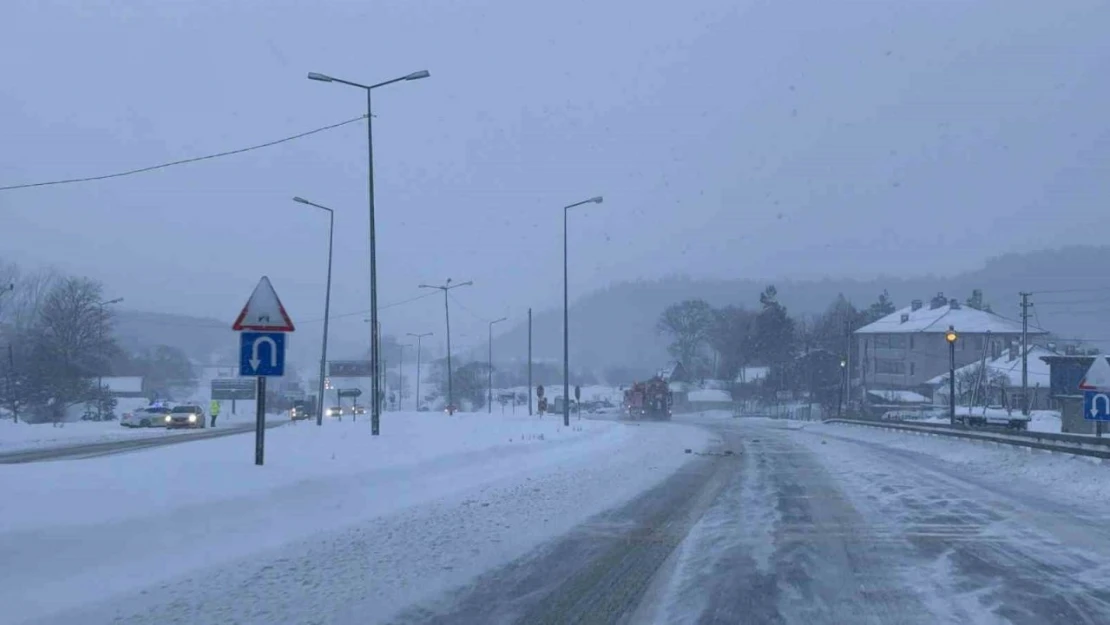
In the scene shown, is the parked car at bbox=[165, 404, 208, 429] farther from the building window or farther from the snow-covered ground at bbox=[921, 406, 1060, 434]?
the building window

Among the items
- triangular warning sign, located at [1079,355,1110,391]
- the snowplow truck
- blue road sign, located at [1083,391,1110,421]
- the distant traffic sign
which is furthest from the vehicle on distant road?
blue road sign, located at [1083,391,1110,421]

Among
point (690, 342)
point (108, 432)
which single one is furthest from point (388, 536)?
point (690, 342)

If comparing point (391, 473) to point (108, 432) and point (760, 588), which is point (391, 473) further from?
point (108, 432)

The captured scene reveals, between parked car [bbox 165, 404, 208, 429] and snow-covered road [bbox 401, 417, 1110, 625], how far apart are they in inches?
1687

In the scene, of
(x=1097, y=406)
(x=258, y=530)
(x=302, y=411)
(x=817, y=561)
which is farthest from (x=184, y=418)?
(x=817, y=561)

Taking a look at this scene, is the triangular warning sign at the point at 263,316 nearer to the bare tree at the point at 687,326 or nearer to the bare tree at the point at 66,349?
the bare tree at the point at 66,349

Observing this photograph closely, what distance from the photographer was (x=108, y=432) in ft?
168

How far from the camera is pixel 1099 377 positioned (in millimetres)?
29188

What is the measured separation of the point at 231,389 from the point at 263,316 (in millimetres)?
90348

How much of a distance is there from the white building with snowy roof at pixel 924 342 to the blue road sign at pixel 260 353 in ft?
333

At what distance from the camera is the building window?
11900 cm

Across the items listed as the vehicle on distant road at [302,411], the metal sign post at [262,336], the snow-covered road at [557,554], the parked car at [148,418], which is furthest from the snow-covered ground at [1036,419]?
the metal sign post at [262,336]

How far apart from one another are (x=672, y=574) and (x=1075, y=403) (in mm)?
59606

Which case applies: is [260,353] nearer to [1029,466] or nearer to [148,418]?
[1029,466]
